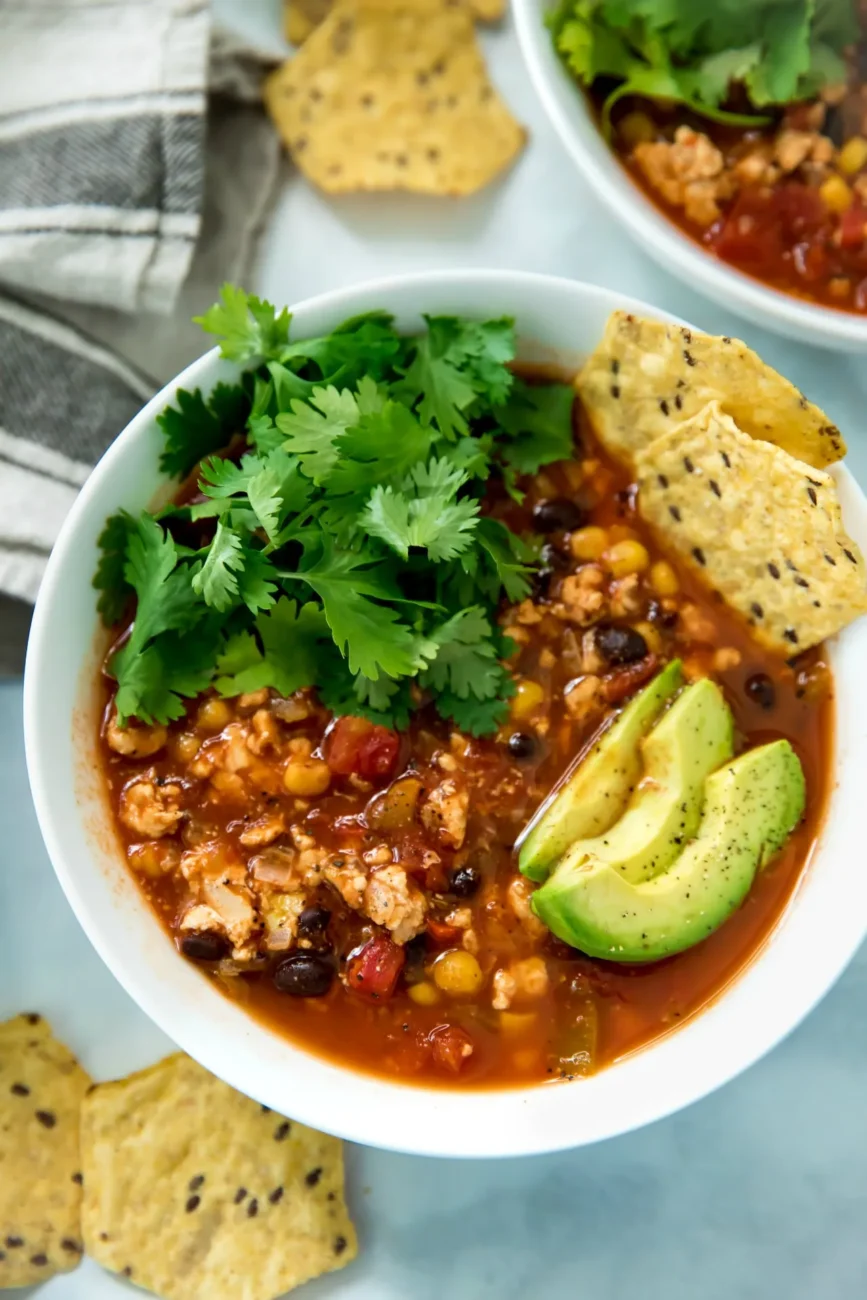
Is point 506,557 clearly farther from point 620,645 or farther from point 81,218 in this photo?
point 81,218

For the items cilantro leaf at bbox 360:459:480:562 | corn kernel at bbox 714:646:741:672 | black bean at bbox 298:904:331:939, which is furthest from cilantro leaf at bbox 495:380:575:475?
black bean at bbox 298:904:331:939

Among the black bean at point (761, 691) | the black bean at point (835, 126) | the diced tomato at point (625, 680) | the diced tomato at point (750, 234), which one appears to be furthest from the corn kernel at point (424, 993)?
the black bean at point (835, 126)

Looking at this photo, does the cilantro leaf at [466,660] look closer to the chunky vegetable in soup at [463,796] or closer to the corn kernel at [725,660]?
the chunky vegetable in soup at [463,796]

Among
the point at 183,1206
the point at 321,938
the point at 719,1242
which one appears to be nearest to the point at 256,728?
the point at 321,938

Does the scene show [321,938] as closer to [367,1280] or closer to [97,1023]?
[97,1023]

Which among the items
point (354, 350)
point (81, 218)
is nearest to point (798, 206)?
point (354, 350)

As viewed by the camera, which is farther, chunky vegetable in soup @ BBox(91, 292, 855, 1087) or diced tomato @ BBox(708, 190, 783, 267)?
diced tomato @ BBox(708, 190, 783, 267)

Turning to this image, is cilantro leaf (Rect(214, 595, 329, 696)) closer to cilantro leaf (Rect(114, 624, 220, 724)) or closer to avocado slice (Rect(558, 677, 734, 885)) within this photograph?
cilantro leaf (Rect(114, 624, 220, 724))
